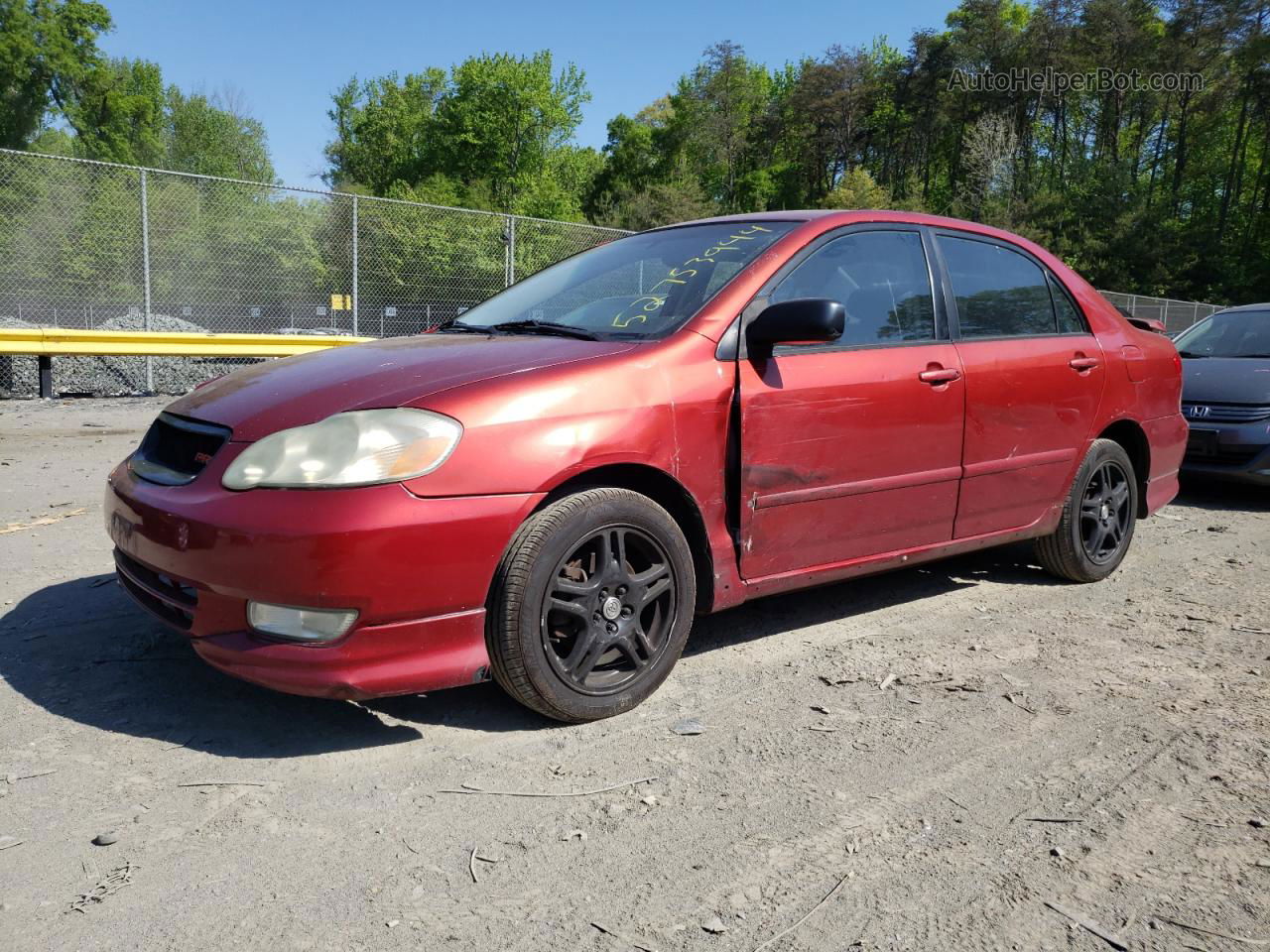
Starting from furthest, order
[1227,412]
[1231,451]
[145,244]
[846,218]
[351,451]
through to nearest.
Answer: [145,244]
[1227,412]
[1231,451]
[846,218]
[351,451]

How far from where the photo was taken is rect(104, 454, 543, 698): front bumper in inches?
94.4

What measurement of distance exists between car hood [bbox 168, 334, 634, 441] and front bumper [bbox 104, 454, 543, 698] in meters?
0.20

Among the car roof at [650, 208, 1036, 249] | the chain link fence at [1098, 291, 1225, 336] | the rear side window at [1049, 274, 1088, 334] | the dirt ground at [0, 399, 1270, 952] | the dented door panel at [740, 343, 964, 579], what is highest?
the chain link fence at [1098, 291, 1225, 336]

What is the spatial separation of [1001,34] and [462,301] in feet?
180

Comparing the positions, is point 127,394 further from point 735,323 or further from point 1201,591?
point 1201,591

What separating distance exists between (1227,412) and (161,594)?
23.5 ft

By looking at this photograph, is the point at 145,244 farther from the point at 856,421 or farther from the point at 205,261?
the point at 856,421

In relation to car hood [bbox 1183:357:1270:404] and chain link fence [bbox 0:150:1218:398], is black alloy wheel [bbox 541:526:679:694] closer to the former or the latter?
car hood [bbox 1183:357:1270:404]

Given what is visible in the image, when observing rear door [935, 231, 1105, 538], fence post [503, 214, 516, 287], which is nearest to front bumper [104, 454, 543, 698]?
rear door [935, 231, 1105, 538]

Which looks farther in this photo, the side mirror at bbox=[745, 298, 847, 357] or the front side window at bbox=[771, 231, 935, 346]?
the front side window at bbox=[771, 231, 935, 346]

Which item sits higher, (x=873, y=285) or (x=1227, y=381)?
(x=873, y=285)

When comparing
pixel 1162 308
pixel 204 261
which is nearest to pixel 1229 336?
pixel 204 261

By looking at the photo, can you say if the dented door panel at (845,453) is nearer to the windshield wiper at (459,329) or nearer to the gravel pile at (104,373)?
the windshield wiper at (459,329)

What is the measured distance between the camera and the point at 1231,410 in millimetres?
6945
